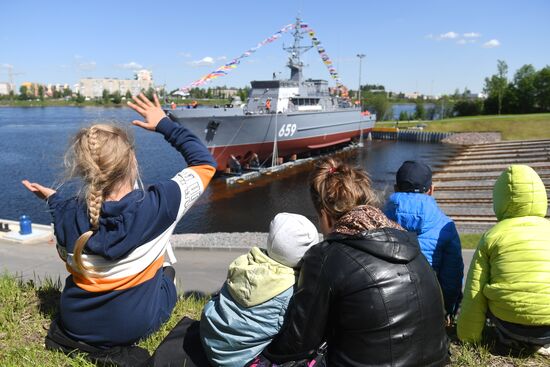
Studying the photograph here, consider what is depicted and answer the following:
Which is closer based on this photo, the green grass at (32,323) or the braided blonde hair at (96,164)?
the braided blonde hair at (96,164)

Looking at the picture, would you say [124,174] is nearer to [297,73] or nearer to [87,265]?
[87,265]

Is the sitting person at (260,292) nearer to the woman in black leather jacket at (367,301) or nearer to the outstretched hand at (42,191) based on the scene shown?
the woman in black leather jacket at (367,301)

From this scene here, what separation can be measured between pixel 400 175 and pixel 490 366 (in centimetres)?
160

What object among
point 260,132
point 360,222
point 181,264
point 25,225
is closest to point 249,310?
point 360,222

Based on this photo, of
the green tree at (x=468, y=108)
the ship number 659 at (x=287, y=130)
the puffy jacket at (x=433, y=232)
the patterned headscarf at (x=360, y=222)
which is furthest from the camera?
the green tree at (x=468, y=108)

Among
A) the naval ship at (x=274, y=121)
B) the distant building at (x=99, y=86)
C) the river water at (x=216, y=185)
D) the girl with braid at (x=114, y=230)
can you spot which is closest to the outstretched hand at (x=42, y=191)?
the girl with braid at (x=114, y=230)

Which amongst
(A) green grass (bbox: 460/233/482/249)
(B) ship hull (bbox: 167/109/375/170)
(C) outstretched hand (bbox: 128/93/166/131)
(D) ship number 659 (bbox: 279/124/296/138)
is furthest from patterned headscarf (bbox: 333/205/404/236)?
(D) ship number 659 (bbox: 279/124/296/138)

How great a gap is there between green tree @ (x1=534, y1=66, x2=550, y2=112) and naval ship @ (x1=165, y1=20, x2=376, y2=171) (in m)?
43.5

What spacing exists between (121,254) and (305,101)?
1301 inches

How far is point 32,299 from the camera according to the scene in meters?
3.46

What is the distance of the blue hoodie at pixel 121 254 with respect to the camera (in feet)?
6.95

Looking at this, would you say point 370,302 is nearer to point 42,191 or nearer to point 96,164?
point 96,164

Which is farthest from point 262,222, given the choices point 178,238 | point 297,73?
point 297,73

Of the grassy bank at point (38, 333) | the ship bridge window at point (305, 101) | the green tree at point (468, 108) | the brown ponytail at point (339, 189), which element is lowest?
the grassy bank at point (38, 333)
